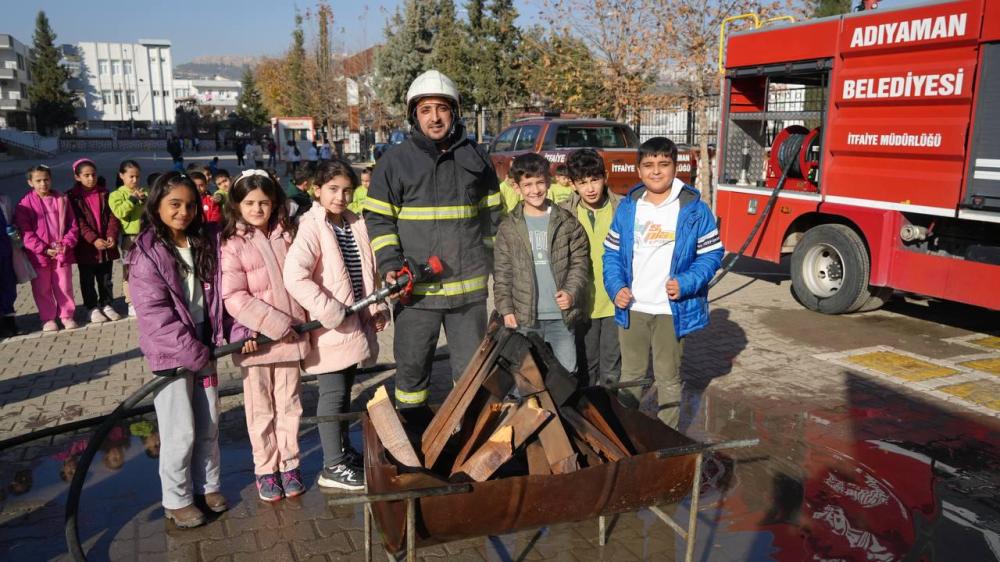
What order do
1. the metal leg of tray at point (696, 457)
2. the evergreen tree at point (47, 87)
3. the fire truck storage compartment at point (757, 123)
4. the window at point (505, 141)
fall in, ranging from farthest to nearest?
the evergreen tree at point (47, 87) < the window at point (505, 141) < the fire truck storage compartment at point (757, 123) < the metal leg of tray at point (696, 457)

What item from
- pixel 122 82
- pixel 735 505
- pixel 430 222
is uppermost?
pixel 122 82

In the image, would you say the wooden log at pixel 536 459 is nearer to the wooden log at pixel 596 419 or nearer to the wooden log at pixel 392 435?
the wooden log at pixel 596 419

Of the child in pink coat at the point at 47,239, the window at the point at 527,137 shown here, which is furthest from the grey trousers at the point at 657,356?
the window at the point at 527,137

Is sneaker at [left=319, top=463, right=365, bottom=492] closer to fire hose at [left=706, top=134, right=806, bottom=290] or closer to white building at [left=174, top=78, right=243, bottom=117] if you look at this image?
fire hose at [left=706, top=134, right=806, bottom=290]

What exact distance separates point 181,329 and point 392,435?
1284 mm

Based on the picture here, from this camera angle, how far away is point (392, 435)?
9.37ft

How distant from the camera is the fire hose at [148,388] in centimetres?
324

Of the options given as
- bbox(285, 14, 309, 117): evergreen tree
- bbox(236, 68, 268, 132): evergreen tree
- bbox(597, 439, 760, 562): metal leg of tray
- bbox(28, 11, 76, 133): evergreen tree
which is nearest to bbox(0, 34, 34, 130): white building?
bbox(28, 11, 76, 133): evergreen tree

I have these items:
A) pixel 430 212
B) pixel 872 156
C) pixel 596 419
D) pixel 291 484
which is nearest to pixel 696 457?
pixel 596 419

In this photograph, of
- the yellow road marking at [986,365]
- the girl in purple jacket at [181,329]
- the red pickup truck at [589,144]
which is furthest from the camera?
the red pickup truck at [589,144]

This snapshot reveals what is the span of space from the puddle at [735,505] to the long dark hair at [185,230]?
1324mm

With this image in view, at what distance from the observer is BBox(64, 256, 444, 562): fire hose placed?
10.6ft

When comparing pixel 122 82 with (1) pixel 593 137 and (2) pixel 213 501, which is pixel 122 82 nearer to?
(1) pixel 593 137

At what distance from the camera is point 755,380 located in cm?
602
